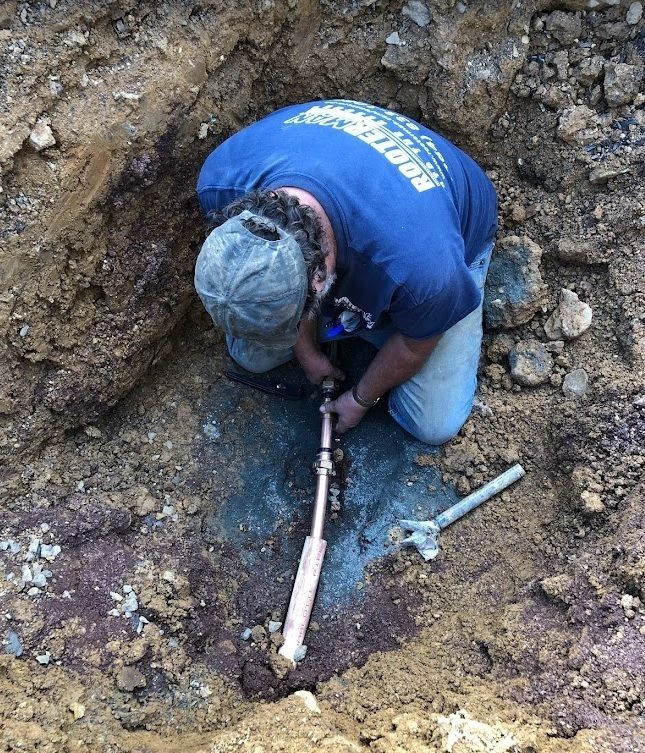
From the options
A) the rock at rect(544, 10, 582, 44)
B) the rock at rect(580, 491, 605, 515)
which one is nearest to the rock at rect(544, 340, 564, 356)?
the rock at rect(580, 491, 605, 515)

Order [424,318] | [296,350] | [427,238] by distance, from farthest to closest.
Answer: [296,350] < [424,318] < [427,238]

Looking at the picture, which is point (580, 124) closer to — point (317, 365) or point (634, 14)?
point (634, 14)

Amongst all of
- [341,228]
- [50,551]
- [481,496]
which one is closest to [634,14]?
[341,228]

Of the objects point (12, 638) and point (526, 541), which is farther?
point (526, 541)

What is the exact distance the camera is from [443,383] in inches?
106

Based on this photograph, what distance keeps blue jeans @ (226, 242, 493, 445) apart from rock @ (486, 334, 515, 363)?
120 mm

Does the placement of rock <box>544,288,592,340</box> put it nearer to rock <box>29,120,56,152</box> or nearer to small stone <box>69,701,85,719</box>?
rock <box>29,120,56,152</box>

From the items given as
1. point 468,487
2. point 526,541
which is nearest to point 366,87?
point 468,487

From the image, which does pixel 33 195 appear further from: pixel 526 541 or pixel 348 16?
pixel 526 541

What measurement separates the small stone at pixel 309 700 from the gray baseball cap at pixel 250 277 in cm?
119

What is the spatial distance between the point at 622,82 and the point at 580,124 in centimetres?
20

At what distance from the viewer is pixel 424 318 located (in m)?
2.09

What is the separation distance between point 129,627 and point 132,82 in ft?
6.21

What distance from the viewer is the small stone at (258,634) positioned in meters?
2.39
